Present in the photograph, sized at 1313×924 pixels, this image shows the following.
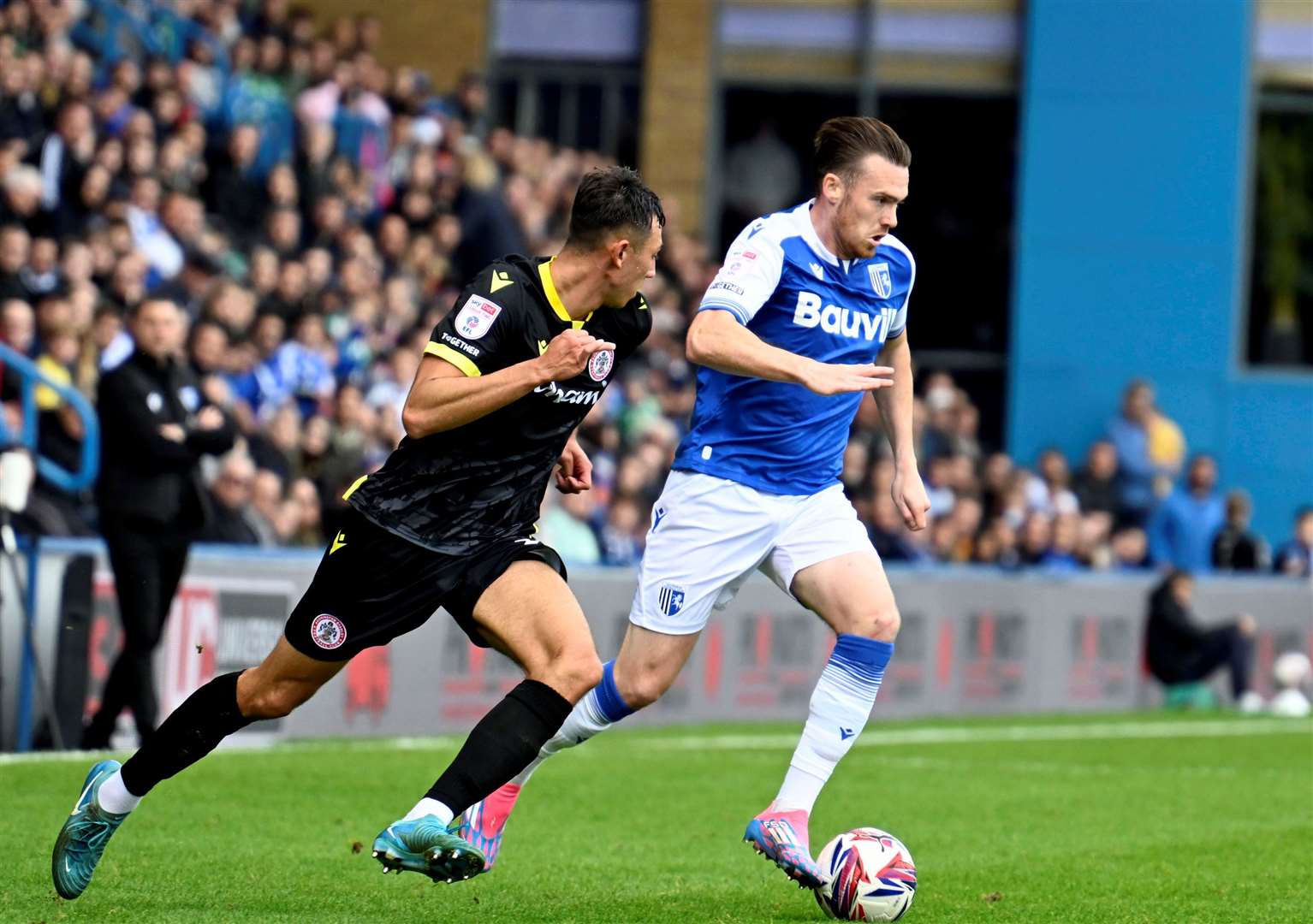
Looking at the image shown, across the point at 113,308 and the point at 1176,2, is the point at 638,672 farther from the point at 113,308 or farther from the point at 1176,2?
the point at 1176,2

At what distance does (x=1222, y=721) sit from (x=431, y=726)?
730 centimetres

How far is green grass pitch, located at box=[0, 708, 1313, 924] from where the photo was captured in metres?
7.42

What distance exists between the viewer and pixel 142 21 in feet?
68.0

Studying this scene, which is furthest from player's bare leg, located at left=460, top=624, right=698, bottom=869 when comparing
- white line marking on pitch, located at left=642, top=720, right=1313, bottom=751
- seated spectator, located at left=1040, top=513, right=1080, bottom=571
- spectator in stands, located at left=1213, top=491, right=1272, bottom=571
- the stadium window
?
the stadium window

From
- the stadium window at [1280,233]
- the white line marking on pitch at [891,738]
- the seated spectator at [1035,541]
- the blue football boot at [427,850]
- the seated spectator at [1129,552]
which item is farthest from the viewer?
the stadium window at [1280,233]

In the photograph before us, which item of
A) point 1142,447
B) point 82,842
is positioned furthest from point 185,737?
point 1142,447

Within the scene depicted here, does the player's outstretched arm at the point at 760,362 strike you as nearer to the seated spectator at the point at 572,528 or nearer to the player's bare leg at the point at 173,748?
the player's bare leg at the point at 173,748

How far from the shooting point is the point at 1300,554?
2245 centimetres

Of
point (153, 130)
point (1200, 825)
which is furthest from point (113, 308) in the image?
point (1200, 825)

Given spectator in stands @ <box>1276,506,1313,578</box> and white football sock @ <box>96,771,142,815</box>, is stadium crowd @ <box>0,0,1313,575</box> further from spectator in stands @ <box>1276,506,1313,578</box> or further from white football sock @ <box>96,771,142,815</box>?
white football sock @ <box>96,771,142,815</box>

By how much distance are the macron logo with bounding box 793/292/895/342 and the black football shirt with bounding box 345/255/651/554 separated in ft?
3.14

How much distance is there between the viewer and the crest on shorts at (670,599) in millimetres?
7809

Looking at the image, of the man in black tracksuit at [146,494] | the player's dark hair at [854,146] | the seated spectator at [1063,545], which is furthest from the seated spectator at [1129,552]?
Answer: the player's dark hair at [854,146]

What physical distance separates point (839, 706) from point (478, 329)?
1847mm
